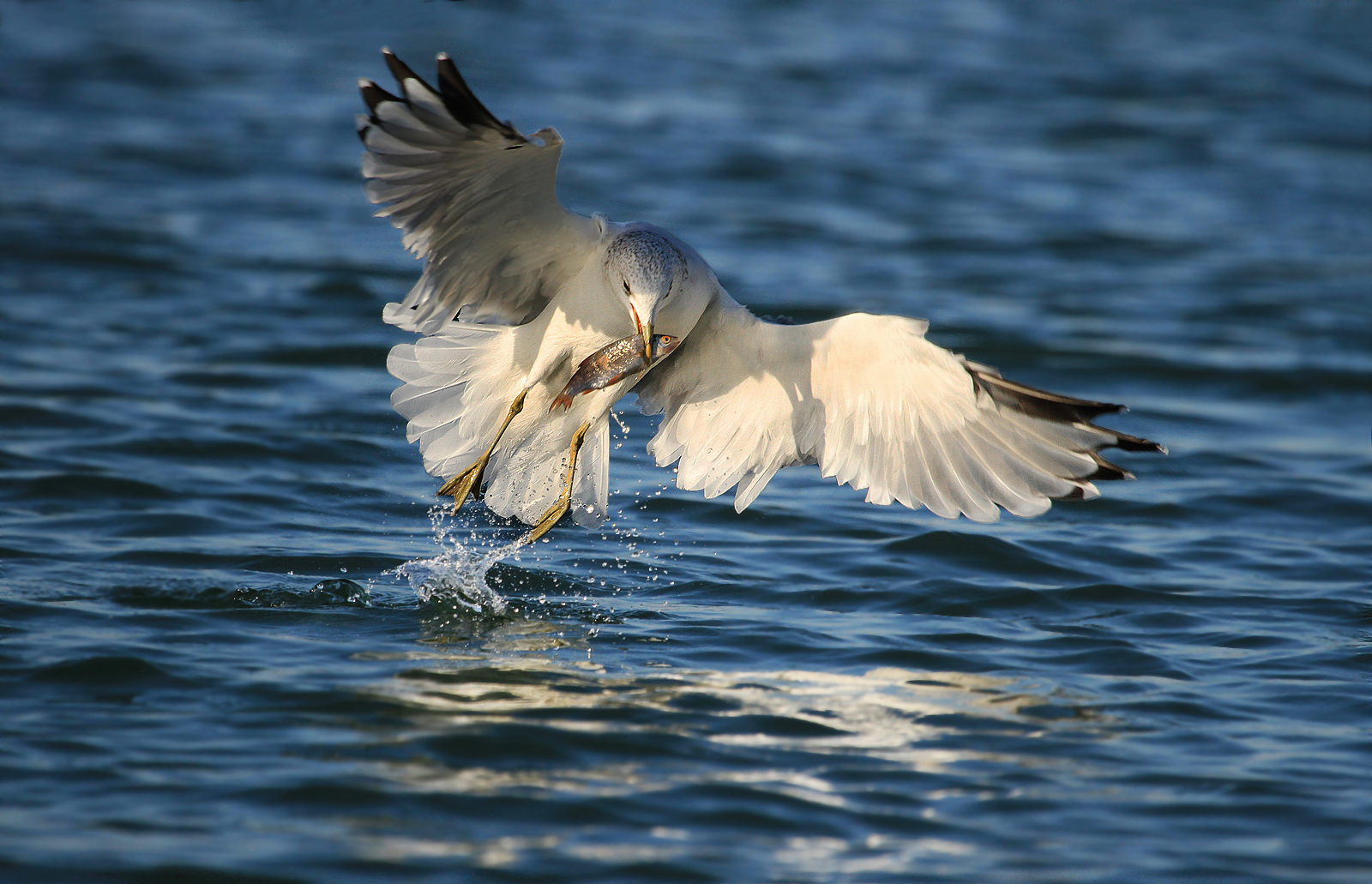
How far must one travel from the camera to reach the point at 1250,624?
6574 millimetres

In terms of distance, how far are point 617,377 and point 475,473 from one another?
94cm

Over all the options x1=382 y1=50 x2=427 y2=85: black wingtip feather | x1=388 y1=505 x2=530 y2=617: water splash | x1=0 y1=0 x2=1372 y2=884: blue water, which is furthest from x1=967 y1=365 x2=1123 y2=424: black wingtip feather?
x1=382 y1=50 x2=427 y2=85: black wingtip feather

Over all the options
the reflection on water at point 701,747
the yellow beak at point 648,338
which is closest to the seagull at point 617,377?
the yellow beak at point 648,338

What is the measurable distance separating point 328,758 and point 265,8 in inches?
742

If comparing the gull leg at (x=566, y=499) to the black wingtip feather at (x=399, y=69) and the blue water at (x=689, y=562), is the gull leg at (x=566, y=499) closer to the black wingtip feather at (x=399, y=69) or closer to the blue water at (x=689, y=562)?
the blue water at (x=689, y=562)

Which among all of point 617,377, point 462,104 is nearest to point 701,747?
point 617,377

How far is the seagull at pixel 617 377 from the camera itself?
541 cm

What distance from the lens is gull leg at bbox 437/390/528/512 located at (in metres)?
6.18

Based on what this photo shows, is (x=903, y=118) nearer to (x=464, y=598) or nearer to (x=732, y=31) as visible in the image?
(x=732, y=31)

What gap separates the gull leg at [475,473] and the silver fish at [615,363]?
13.9 inches

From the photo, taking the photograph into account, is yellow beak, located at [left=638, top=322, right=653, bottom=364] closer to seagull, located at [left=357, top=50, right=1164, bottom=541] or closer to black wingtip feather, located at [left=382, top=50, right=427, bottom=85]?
seagull, located at [left=357, top=50, right=1164, bottom=541]

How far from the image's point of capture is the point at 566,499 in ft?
20.8

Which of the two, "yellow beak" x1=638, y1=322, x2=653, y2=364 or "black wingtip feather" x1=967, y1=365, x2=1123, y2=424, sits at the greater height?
"yellow beak" x1=638, y1=322, x2=653, y2=364

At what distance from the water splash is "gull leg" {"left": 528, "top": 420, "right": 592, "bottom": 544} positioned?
94mm
